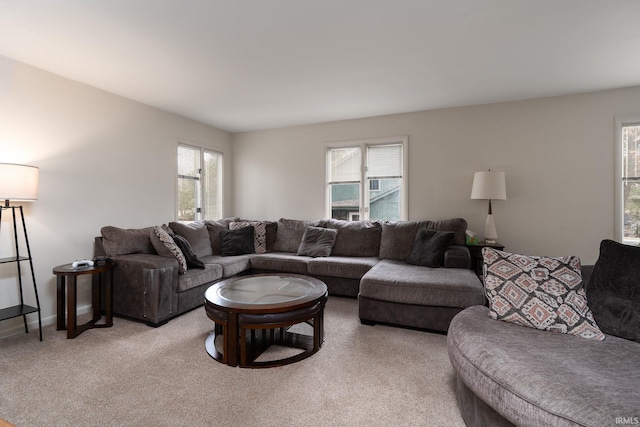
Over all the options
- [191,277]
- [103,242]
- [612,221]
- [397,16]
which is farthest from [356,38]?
[612,221]

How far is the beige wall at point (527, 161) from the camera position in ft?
11.4

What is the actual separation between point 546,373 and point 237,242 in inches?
147

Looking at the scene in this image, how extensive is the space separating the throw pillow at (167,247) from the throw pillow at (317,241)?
157 cm

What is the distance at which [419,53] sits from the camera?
262 centimetres

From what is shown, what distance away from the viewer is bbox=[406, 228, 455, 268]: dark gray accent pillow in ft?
10.7

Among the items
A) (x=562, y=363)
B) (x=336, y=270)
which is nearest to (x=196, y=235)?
(x=336, y=270)

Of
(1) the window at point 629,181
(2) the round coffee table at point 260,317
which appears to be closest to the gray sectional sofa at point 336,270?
(2) the round coffee table at point 260,317

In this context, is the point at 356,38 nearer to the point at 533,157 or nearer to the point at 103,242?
the point at 533,157

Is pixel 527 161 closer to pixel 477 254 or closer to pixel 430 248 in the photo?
pixel 477 254

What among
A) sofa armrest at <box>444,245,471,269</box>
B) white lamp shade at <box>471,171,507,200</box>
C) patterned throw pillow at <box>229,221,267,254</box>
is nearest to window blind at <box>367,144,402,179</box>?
white lamp shade at <box>471,171,507,200</box>

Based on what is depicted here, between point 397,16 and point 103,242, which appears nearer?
point 397,16

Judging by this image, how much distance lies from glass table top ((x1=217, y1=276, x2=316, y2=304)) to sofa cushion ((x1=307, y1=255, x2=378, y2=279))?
801mm

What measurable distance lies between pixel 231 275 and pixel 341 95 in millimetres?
2644

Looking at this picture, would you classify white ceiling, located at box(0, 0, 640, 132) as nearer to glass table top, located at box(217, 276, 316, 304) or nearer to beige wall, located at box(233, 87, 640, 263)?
beige wall, located at box(233, 87, 640, 263)
